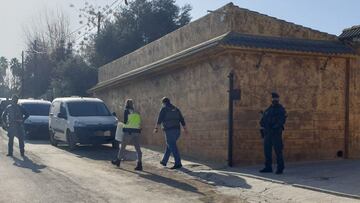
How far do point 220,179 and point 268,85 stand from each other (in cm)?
334

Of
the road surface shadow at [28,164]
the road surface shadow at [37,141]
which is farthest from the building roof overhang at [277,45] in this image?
the road surface shadow at [37,141]

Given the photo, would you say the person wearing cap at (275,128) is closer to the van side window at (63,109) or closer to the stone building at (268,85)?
the stone building at (268,85)

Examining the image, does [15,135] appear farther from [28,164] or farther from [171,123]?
[171,123]

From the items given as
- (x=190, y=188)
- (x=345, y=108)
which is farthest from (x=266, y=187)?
(x=345, y=108)

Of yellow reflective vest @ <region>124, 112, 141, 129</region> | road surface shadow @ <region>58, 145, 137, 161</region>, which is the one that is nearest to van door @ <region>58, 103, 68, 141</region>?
road surface shadow @ <region>58, 145, 137, 161</region>

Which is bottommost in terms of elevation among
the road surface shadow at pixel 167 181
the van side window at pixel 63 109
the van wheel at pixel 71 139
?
the road surface shadow at pixel 167 181

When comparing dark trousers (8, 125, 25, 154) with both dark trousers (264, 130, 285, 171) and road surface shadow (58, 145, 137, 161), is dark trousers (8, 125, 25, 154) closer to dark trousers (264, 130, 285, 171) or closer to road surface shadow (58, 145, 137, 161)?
road surface shadow (58, 145, 137, 161)

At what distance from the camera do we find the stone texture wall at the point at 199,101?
12.7m

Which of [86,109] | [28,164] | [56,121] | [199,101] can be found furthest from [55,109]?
[199,101]

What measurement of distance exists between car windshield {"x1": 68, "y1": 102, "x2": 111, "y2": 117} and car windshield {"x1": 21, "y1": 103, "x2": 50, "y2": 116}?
5.83 meters

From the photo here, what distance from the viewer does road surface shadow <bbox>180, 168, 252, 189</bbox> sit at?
32.2ft

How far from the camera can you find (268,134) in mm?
10922

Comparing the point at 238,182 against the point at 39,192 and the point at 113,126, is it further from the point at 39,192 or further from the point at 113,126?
the point at 113,126

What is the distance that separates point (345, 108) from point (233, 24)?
13.1 ft
